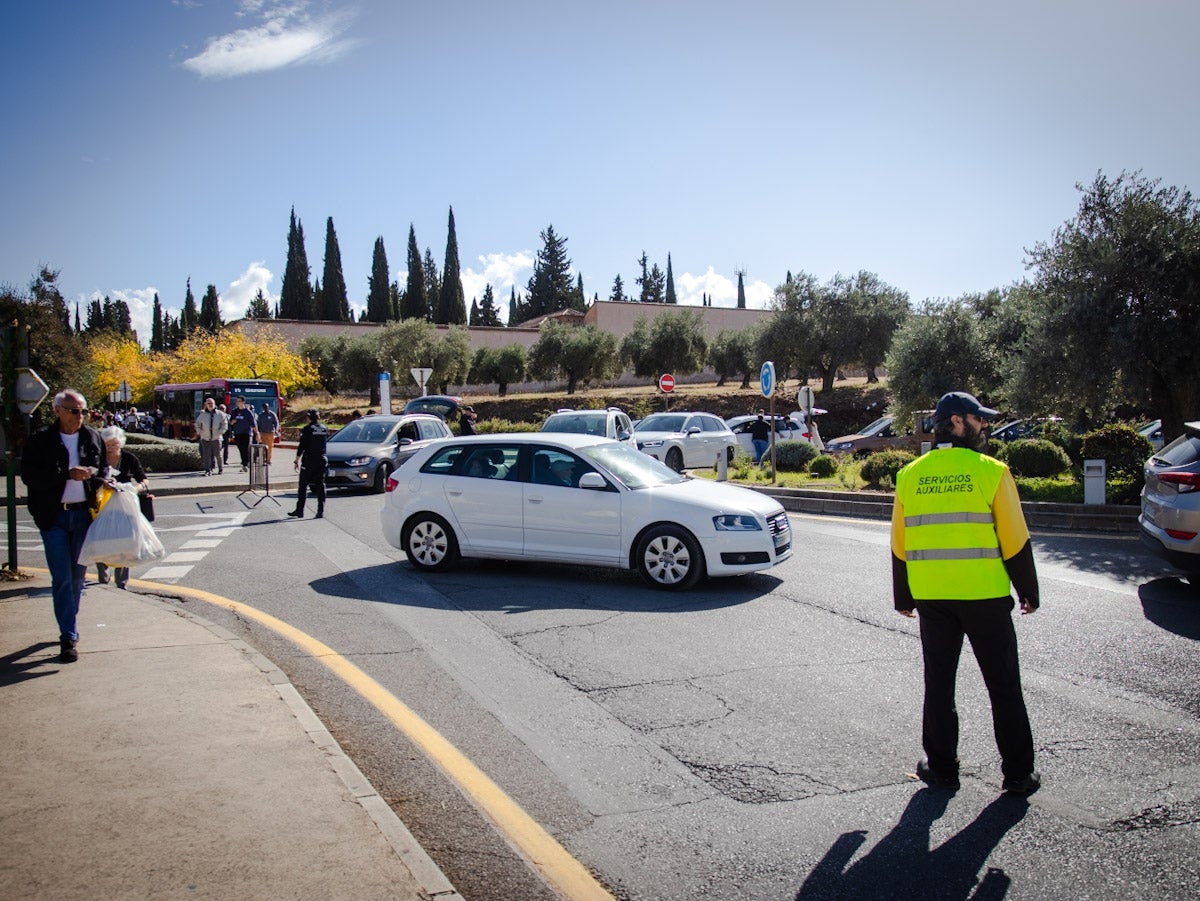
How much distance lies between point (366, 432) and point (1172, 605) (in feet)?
52.4

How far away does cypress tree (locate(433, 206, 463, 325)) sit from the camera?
8550 centimetres

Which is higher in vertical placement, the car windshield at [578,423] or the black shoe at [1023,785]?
the car windshield at [578,423]

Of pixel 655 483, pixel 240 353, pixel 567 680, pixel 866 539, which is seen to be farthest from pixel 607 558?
pixel 240 353

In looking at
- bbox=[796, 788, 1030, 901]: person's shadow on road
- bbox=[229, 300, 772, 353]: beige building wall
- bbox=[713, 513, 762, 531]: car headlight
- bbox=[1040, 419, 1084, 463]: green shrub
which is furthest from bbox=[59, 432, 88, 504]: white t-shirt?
bbox=[229, 300, 772, 353]: beige building wall

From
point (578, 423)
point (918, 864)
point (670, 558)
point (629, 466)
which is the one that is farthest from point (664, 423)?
point (918, 864)

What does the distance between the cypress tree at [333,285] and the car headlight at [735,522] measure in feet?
262

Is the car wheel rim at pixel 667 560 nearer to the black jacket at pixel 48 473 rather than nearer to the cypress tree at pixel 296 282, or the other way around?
the black jacket at pixel 48 473

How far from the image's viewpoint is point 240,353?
62.1 m

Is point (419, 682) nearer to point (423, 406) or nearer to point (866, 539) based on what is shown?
point (866, 539)

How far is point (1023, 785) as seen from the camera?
3.87 meters

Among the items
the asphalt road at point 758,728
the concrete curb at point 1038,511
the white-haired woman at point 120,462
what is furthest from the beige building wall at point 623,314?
the white-haired woman at point 120,462

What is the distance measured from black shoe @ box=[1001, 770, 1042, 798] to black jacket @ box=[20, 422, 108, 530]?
5.90 m

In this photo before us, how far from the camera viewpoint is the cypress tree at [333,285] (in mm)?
83000

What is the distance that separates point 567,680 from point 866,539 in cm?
686
